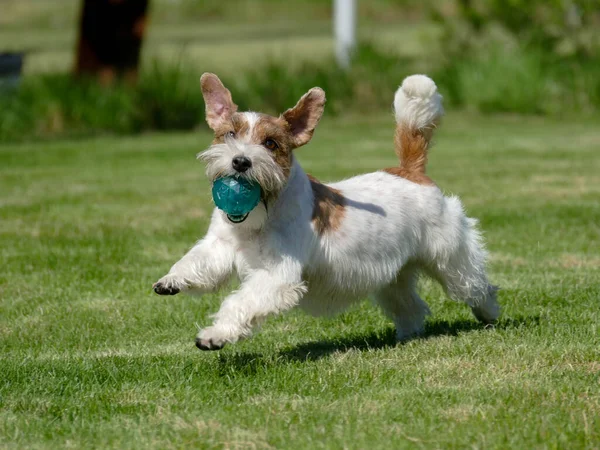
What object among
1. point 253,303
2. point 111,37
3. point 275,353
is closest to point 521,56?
point 111,37

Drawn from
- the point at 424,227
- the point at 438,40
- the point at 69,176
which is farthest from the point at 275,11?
Answer: the point at 424,227

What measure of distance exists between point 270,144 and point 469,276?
5.41 feet

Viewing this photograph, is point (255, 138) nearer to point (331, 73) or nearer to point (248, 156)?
point (248, 156)

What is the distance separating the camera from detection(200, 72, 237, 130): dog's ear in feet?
19.2

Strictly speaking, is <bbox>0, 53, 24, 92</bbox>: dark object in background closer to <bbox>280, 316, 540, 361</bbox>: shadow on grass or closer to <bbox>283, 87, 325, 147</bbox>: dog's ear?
<bbox>280, 316, 540, 361</bbox>: shadow on grass

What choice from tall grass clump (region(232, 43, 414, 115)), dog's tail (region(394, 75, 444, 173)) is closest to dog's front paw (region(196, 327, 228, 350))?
dog's tail (region(394, 75, 444, 173))

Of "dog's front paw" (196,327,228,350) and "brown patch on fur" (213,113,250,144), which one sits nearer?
"dog's front paw" (196,327,228,350)

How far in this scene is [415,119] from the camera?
659cm

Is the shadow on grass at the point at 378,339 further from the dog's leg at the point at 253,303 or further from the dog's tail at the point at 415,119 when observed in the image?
the dog's tail at the point at 415,119

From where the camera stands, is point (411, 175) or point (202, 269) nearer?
point (202, 269)

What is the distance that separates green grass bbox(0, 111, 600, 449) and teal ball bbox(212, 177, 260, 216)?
84 cm

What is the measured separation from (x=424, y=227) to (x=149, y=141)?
12324 millimetres

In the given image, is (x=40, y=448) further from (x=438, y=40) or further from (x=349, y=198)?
(x=438, y=40)

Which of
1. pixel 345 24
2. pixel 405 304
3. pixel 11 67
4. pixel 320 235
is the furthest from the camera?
pixel 345 24
